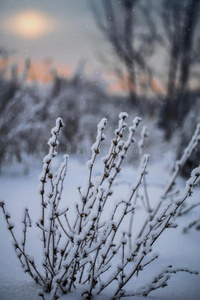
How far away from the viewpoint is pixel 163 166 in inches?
282

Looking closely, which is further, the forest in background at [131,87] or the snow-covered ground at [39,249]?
the forest in background at [131,87]

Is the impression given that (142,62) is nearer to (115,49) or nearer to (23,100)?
(115,49)

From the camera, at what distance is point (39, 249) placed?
2520 mm

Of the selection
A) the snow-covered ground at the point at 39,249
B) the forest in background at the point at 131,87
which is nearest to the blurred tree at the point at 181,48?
the forest in background at the point at 131,87

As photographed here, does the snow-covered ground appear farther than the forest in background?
No

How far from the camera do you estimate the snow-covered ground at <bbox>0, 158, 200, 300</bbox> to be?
1.85 m

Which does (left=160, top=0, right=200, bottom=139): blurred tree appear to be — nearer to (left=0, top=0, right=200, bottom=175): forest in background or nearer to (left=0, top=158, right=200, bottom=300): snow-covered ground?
(left=0, top=0, right=200, bottom=175): forest in background

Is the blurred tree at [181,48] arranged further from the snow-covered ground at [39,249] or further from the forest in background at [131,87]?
the snow-covered ground at [39,249]

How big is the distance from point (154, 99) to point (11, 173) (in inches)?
228

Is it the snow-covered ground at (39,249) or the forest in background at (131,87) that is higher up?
the forest in background at (131,87)

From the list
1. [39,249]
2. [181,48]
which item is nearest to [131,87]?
[181,48]

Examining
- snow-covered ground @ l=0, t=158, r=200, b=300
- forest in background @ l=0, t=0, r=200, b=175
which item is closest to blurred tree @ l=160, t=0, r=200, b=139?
forest in background @ l=0, t=0, r=200, b=175

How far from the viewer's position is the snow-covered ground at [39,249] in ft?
6.08

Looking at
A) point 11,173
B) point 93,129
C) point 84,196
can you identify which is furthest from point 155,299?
point 93,129
